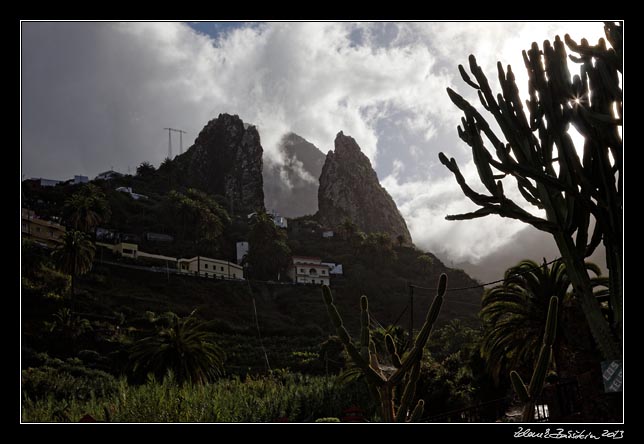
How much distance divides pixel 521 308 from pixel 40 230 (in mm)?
61520

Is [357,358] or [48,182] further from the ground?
[48,182]

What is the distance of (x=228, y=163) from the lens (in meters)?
132

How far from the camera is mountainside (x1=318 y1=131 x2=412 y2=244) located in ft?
485

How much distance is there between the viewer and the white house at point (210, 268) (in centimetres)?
7688

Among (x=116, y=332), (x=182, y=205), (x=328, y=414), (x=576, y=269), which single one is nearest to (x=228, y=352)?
(x=116, y=332)

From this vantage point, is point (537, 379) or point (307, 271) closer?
point (537, 379)

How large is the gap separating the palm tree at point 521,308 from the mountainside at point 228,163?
A: 4114 inches

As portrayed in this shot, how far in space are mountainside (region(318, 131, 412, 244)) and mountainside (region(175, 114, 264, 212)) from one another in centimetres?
2307

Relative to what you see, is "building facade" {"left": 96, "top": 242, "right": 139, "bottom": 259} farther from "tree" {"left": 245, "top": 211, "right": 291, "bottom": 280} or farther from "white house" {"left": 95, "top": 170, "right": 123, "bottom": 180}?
"white house" {"left": 95, "top": 170, "right": 123, "bottom": 180}

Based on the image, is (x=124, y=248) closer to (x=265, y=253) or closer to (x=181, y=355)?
(x=265, y=253)

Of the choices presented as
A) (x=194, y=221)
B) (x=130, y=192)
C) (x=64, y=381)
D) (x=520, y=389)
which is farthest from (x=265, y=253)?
(x=520, y=389)

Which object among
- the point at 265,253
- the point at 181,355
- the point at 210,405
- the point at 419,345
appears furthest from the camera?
the point at 265,253

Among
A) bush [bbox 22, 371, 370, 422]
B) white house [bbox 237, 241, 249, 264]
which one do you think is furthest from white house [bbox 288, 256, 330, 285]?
bush [bbox 22, 371, 370, 422]

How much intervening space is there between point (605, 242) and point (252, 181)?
410 feet
